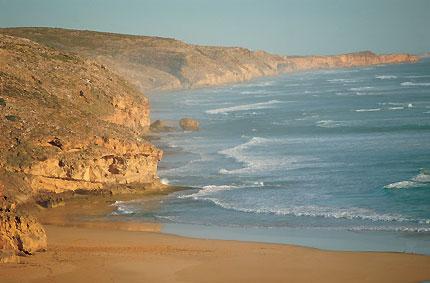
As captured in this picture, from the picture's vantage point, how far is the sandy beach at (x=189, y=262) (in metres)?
22.3

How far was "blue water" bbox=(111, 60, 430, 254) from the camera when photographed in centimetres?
2930

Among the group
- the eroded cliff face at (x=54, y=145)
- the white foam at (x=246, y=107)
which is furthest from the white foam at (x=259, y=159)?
the white foam at (x=246, y=107)

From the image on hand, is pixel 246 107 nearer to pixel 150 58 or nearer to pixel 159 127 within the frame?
pixel 159 127

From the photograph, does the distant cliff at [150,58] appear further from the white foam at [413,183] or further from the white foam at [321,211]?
the white foam at [321,211]

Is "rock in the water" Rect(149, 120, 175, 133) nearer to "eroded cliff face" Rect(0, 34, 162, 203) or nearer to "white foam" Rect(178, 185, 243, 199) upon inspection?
"eroded cliff face" Rect(0, 34, 162, 203)

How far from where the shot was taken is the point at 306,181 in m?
39.1

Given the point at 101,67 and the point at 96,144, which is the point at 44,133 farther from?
the point at 101,67

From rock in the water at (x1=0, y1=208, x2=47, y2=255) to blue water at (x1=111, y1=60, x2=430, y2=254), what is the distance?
294 inches

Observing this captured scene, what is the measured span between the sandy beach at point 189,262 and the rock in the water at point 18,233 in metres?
0.44

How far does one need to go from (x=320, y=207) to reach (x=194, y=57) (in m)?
138

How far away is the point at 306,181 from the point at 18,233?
19324 mm

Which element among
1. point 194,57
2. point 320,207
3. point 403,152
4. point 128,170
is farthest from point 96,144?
point 194,57

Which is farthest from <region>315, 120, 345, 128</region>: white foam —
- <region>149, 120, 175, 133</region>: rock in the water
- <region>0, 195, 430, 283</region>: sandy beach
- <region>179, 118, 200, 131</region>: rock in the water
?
<region>0, 195, 430, 283</region>: sandy beach

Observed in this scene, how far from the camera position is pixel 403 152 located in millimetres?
47156
